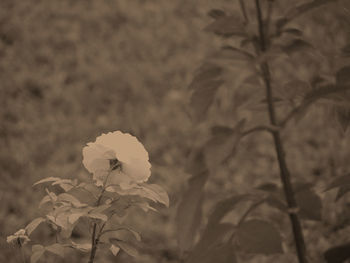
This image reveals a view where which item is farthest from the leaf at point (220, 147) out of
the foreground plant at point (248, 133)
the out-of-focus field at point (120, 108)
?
the out-of-focus field at point (120, 108)

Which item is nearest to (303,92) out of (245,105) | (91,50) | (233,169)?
(245,105)

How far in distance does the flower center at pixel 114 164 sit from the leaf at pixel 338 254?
0.24m

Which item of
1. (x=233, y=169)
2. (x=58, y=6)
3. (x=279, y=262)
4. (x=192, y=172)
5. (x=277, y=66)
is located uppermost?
(x=58, y=6)

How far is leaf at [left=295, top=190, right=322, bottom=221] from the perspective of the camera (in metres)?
0.39

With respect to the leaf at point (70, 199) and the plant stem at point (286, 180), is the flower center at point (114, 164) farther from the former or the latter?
the plant stem at point (286, 180)

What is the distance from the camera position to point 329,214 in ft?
3.68

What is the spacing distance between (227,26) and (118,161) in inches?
7.9

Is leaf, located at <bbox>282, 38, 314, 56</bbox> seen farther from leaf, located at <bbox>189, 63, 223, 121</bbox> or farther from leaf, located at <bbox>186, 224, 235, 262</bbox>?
leaf, located at <bbox>186, 224, 235, 262</bbox>

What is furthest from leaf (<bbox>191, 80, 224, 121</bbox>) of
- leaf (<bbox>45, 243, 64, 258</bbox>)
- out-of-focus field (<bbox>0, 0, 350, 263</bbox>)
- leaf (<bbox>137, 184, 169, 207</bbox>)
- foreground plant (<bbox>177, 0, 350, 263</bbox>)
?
out-of-focus field (<bbox>0, 0, 350, 263</bbox>)

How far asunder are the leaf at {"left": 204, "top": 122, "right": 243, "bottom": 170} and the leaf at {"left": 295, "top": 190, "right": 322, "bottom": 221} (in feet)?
0.35

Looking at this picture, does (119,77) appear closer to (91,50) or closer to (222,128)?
(91,50)

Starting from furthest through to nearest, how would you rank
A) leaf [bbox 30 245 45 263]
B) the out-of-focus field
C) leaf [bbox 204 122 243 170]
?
the out-of-focus field
leaf [bbox 30 245 45 263]
leaf [bbox 204 122 243 170]

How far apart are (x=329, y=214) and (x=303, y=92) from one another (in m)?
0.81

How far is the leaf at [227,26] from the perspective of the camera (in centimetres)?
38
